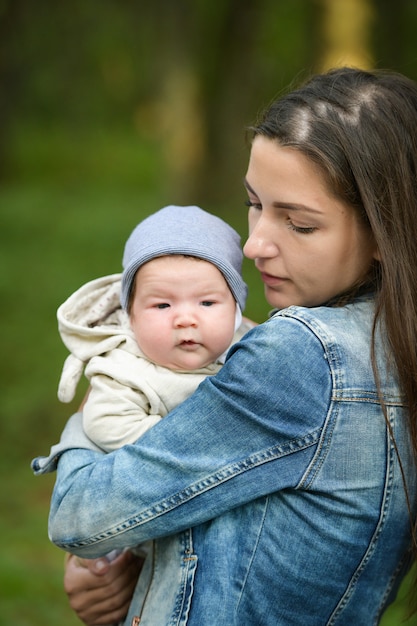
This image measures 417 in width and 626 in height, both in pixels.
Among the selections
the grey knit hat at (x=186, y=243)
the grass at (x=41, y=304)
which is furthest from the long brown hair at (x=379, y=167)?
the grass at (x=41, y=304)

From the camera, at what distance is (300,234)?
7.15 ft

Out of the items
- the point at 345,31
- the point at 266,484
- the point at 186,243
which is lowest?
the point at 266,484

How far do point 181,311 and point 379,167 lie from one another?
2.00 feet

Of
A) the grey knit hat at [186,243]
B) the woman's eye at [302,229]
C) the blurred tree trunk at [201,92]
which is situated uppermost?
the woman's eye at [302,229]

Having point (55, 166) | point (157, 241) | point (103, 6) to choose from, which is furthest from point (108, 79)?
point (157, 241)

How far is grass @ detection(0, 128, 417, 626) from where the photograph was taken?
481 centimetres

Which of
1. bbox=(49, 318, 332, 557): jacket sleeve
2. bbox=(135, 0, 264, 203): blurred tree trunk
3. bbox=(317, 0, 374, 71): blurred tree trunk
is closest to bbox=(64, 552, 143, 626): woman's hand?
bbox=(49, 318, 332, 557): jacket sleeve

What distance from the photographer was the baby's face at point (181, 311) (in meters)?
2.31

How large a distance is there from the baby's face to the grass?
163 cm

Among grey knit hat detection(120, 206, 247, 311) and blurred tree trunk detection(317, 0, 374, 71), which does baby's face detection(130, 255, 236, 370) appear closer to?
grey knit hat detection(120, 206, 247, 311)

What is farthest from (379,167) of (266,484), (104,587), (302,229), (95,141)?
(95,141)

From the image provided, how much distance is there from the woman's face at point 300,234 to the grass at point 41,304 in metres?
1.70

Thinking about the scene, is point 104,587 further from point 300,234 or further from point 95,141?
point 95,141

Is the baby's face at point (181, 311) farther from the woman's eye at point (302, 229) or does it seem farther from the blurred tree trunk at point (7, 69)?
the blurred tree trunk at point (7, 69)
